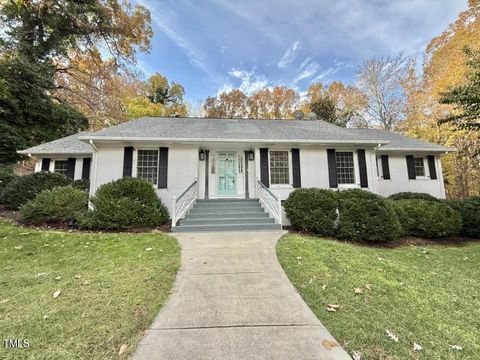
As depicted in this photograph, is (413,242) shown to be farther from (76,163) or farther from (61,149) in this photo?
(61,149)

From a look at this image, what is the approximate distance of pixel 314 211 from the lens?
7.01 meters

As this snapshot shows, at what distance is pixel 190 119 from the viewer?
12.1m

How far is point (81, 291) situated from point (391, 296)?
15.2ft

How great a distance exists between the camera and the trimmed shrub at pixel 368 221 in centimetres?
652

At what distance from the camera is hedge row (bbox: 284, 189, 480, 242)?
6.59m

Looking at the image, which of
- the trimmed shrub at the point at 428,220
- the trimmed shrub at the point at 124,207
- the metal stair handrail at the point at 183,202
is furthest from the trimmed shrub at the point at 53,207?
the trimmed shrub at the point at 428,220

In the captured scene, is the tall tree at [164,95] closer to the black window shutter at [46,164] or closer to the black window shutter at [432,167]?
the black window shutter at [46,164]

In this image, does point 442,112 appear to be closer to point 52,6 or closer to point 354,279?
point 354,279

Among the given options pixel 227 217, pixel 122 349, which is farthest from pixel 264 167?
pixel 122 349

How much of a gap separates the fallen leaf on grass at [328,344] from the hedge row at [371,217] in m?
4.89

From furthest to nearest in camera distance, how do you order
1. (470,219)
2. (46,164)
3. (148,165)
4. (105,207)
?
(46,164)
(148,165)
(470,219)
(105,207)

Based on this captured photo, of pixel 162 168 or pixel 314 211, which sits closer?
pixel 314 211

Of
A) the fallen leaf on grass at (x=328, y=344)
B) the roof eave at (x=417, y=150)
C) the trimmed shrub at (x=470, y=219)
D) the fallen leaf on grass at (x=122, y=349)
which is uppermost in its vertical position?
the roof eave at (x=417, y=150)

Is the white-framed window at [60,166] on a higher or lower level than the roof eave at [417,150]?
lower
